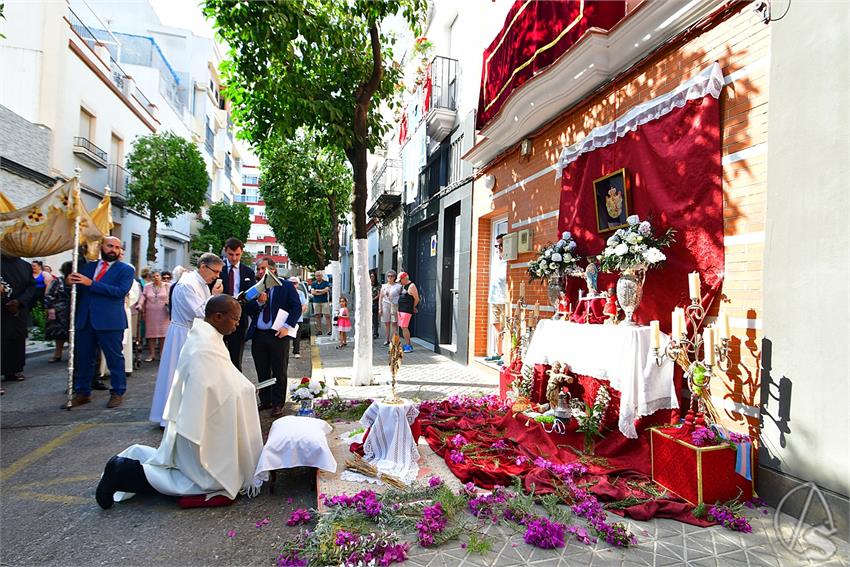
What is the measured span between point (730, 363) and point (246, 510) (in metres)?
3.80

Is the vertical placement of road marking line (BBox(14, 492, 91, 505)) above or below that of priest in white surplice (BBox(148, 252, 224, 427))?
below

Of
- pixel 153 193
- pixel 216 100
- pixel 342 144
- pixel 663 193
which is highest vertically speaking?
pixel 216 100

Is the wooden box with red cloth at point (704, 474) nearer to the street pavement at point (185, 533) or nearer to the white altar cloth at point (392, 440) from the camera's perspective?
the street pavement at point (185, 533)

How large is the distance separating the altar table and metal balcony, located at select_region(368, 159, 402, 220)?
1303 cm

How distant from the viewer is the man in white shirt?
8.11 meters

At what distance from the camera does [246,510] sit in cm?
331

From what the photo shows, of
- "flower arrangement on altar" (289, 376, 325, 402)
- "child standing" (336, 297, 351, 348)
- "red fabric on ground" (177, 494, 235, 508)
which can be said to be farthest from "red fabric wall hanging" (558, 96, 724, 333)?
"child standing" (336, 297, 351, 348)

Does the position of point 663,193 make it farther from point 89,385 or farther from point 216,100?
point 216,100

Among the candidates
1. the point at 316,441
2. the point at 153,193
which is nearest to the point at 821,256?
the point at 316,441

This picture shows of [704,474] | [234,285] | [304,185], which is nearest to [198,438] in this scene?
[234,285]

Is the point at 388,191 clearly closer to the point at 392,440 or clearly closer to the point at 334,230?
the point at 334,230

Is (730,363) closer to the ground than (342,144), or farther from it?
closer to the ground

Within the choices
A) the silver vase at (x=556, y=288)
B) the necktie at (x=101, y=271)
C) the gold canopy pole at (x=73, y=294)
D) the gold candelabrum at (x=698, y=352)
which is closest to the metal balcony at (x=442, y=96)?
the silver vase at (x=556, y=288)

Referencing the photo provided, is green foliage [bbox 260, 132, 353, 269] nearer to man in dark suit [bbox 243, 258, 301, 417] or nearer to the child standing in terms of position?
the child standing
